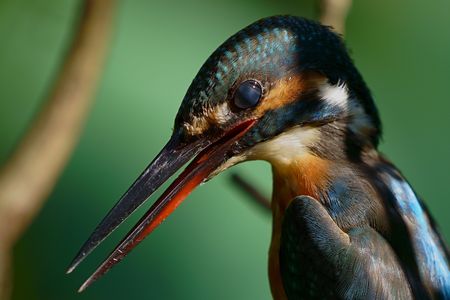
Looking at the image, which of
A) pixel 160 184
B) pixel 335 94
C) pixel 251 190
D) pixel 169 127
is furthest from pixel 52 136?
pixel 169 127

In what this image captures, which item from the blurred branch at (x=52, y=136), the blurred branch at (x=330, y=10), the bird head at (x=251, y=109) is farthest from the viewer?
the blurred branch at (x=330, y=10)

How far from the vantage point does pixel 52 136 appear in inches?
81.1

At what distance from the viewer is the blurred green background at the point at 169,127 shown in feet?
9.84

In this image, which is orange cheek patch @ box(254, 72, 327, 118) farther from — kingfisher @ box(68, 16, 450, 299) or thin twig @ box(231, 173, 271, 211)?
thin twig @ box(231, 173, 271, 211)

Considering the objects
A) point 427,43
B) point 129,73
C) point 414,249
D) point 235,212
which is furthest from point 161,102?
point 414,249

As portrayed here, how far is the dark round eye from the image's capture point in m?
1.76

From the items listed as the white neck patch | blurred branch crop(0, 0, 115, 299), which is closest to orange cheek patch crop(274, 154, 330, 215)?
the white neck patch

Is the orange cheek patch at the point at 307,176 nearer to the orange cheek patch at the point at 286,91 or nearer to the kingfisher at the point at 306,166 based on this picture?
the kingfisher at the point at 306,166

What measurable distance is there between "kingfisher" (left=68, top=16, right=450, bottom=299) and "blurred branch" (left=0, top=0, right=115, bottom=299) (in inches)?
12.3

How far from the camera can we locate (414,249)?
1.85 meters

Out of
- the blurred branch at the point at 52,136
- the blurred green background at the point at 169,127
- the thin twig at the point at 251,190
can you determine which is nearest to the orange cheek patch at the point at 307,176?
the thin twig at the point at 251,190

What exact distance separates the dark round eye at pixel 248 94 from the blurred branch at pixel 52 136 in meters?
0.48

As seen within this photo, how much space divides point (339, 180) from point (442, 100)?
1329 mm

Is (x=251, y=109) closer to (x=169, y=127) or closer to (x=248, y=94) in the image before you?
(x=248, y=94)
